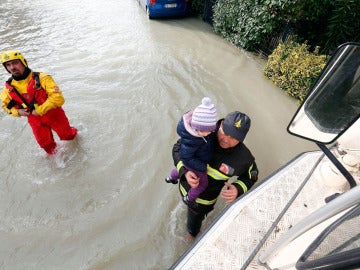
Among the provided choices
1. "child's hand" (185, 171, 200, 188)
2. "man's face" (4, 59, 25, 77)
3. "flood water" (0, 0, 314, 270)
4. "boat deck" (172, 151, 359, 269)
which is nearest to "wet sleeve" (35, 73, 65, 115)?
"man's face" (4, 59, 25, 77)

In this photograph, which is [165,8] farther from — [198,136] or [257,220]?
[257,220]

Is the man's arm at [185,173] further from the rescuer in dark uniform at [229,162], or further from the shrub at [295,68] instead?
the shrub at [295,68]

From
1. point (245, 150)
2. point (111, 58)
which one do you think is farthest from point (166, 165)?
point (111, 58)

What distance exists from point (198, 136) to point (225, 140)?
24 cm

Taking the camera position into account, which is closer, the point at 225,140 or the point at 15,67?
the point at 225,140

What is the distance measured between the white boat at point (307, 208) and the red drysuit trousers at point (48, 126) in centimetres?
313

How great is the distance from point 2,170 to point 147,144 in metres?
2.40

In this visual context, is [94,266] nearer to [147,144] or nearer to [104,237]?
[104,237]

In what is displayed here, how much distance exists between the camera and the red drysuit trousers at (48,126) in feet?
13.1

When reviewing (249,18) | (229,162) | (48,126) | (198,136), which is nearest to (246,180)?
(229,162)

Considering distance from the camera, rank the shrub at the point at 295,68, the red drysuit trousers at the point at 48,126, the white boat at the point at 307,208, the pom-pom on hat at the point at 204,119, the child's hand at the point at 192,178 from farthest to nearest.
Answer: the shrub at the point at 295,68 → the red drysuit trousers at the point at 48,126 → the child's hand at the point at 192,178 → the pom-pom on hat at the point at 204,119 → the white boat at the point at 307,208

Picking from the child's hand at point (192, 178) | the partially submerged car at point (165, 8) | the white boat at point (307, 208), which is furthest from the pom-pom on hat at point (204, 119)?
the partially submerged car at point (165, 8)

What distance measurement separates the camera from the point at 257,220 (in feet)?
6.07

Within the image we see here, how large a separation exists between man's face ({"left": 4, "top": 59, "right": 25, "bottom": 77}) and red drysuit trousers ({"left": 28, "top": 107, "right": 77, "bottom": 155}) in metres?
0.60
